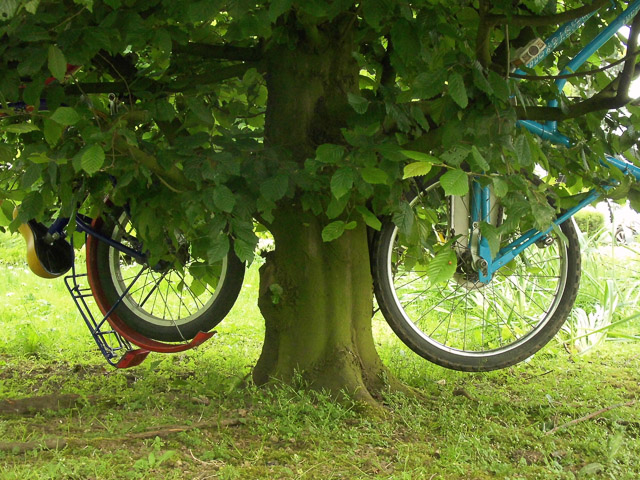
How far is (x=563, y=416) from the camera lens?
2.83 m

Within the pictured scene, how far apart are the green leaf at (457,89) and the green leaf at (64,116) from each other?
111 cm

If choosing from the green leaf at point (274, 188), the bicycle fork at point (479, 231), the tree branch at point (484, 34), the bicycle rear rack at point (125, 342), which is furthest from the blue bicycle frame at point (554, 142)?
the bicycle rear rack at point (125, 342)

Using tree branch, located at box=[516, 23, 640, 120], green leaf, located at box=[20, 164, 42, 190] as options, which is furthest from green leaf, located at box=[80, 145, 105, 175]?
tree branch, located at box=[516, 23, 640, 120]

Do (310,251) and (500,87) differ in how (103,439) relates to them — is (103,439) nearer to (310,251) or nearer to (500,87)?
(310,251)

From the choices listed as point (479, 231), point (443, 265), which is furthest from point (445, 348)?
point (443, 265)

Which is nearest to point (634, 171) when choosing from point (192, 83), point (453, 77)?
point (453, 77)

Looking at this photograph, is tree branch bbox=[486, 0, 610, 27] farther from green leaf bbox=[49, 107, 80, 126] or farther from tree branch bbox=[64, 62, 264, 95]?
green leaf bbox=[49, 107, 80, 126]

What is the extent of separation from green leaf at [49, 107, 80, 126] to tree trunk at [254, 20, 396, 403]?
0.87m

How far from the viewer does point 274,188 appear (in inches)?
89.3

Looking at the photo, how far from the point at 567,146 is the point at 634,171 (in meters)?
0.34

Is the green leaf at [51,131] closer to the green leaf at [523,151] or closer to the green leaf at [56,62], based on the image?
the green leaf at [56,62]

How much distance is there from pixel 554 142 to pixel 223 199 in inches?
55.4

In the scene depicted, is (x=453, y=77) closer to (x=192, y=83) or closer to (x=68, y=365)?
(x=192, y=83)

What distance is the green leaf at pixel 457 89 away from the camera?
1942 mm
